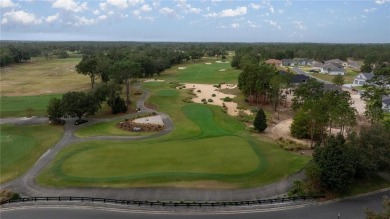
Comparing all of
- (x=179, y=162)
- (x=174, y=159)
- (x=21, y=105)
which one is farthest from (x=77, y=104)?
(x=179, y=162)

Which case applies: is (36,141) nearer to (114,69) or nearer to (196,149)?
(196,149)

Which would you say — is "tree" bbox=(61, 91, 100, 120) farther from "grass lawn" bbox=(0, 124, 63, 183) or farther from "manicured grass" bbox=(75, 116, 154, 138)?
"grass lawn" bbox=(0, 124, 63, 183)

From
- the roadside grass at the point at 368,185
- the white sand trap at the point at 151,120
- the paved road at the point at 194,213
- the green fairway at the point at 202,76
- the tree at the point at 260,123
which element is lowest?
the paved road at the point at 194,213

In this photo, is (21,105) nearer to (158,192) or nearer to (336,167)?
(158,192)

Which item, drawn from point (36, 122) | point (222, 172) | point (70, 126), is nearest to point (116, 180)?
point (222, 172)

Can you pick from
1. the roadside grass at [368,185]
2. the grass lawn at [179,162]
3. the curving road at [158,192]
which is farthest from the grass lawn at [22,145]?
the roadside grass at [368,185]

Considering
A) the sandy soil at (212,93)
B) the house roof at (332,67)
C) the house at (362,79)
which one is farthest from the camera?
the house roof at (332,67)

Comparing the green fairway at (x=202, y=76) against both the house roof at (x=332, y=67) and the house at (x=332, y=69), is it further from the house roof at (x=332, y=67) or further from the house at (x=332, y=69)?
the house roof at (x=332, y=67)
